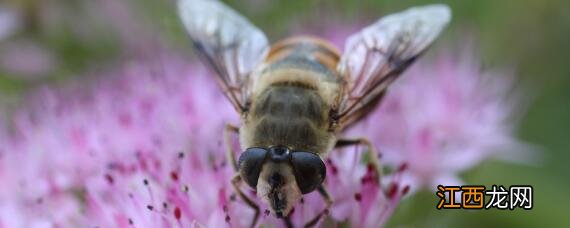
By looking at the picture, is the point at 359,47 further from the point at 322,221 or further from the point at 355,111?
the point at 322,221

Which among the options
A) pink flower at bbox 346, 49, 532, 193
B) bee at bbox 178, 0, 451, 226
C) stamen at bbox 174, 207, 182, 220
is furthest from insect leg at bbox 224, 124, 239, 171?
pink flower at bbox 346, 49, 532, 193

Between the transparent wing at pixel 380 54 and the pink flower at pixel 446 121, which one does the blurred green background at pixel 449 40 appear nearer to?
the pink flower at pixel 446 121

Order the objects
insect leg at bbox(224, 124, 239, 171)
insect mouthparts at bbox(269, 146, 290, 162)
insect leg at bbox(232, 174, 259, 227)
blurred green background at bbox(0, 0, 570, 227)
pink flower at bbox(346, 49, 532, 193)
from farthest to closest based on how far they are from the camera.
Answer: blurred green background at bbox(0, 0, 570, 227) < pink flower at bbox(346, 49, 532, 193) < insect leg at bbox(224, 124, 239, 171) < insect leg at bbox(232, 174, 259, 227) < insect mouthparts at bbox(269, 146, 290, 162)

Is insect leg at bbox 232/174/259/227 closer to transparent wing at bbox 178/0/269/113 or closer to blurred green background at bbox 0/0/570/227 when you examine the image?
transparent wing at bbox 178/0/269/113

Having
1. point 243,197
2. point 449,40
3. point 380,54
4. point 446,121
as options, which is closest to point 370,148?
point 380,54

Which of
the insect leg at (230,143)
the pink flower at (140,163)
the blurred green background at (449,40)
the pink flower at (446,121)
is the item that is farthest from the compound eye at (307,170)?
the blurred green background at (449,40)

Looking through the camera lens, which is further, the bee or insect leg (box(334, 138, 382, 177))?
insect leg (box(334, 138, 382, 177))

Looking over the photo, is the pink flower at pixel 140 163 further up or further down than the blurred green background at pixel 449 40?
further down

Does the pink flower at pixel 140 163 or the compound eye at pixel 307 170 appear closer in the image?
the compound eye at pixel 307 170
